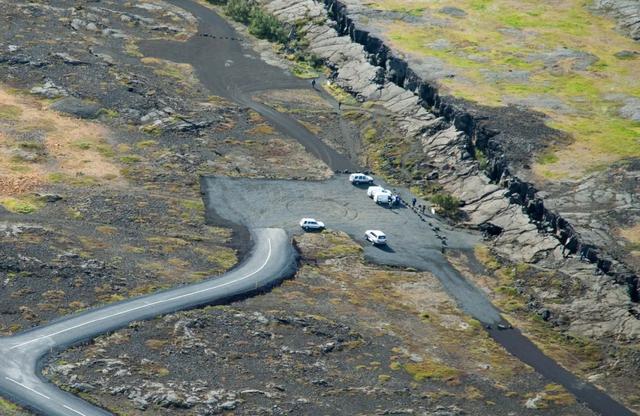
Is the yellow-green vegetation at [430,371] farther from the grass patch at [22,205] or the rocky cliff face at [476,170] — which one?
the grass patch at [22,205]

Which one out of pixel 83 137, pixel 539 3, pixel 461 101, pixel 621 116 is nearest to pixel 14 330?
pixel 83 137

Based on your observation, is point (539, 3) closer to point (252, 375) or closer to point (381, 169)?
point (381, 169)

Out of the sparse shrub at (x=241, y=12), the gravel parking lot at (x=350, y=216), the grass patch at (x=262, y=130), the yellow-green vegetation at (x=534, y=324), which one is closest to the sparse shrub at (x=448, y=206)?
the gravel parking lot at (x=350, y=216)

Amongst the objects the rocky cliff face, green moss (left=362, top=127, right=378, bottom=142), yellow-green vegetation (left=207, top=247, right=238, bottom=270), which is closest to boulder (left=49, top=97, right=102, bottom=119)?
green moss (left=362, top=127, right=378, bottom=142)

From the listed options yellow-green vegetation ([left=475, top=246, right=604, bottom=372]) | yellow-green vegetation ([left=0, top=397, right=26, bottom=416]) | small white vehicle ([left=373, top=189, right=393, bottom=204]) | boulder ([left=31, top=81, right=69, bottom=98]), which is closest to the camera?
yellow-green vegetation ([left=0, top=397, right=26, bottom=416])

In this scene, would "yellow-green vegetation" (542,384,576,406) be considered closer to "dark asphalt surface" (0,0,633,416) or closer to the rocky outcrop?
"dark asphalt surface" (0,0,633,416)

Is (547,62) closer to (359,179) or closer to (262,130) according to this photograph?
(359,179)
